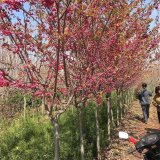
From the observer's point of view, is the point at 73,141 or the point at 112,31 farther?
the point at 73,141

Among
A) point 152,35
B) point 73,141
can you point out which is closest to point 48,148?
point 73,141

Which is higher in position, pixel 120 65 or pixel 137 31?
pixel 137 31

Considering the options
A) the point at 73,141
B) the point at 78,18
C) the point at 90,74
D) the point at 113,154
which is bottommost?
the point at 113,154

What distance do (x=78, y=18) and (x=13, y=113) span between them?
Result: 587 inches

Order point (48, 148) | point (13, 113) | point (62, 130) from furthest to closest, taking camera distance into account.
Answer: point (13, 113) → point (62, 130) → point (48, 148)

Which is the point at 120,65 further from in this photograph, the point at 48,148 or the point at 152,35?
the point at 48,148

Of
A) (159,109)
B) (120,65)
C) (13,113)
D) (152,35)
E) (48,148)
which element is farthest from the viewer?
(13,113)

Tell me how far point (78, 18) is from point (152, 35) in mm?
6313

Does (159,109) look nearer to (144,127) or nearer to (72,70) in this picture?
(144,127)

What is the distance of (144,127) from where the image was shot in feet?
51.1

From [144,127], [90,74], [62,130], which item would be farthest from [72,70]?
[144,127]

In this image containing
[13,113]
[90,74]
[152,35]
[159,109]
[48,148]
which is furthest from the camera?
[13,113]

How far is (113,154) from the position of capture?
32.0ft

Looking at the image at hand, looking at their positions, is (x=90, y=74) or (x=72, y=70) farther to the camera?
(x=72, y=70)
